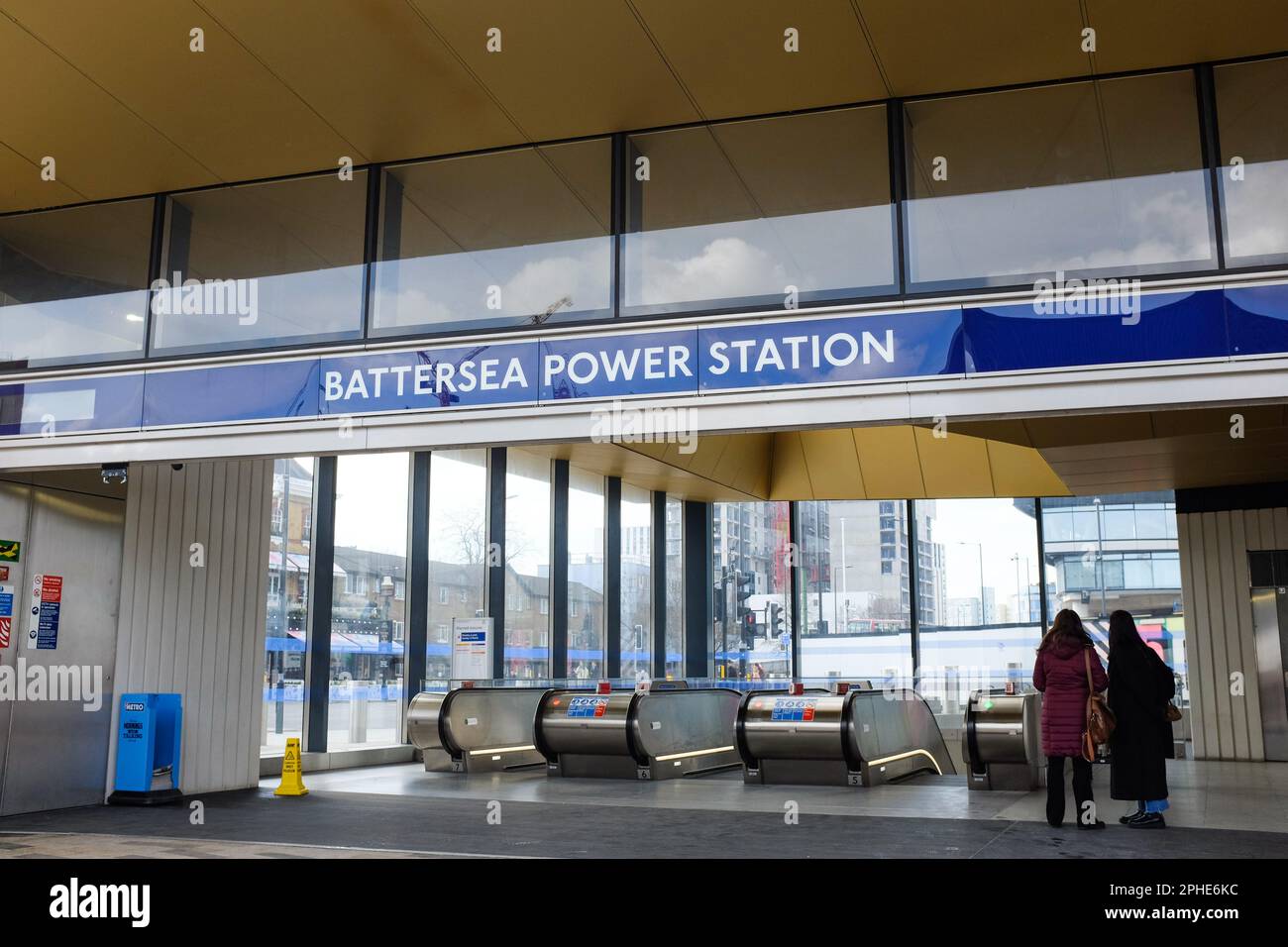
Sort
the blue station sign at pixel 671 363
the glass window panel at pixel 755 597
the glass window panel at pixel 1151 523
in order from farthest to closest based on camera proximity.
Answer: the glass window panel at pixel 755 597 → the glass window panel at pixel 1151 523 → the blue station sign at pixel 671 363

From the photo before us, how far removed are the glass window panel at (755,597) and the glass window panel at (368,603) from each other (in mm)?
7214

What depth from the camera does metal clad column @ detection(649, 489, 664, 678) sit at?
19891mm

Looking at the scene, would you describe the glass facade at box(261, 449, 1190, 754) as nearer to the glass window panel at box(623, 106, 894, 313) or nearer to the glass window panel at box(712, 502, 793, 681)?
the glass window panel at box(712, 502, 793, 681)

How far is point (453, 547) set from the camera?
16031 millimetres

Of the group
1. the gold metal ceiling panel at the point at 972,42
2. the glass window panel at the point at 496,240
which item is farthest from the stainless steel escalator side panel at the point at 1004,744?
the gold metal ceiling panel at the point at 972,42

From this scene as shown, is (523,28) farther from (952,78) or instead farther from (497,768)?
(497,768)

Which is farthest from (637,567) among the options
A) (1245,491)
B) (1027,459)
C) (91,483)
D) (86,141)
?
(86,141)

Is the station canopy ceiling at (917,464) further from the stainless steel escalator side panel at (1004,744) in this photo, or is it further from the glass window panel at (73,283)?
the glass window panel at (73,283)

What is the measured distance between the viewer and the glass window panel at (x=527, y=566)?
17.0m

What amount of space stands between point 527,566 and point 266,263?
9.06m

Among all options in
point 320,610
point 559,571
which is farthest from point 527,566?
point 320,610

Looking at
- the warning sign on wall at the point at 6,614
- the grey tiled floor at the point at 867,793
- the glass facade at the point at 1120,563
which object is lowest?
the grey tiled floor at the point at 867,793

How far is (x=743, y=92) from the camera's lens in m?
7.71

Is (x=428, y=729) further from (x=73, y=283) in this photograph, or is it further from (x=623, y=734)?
(x=73, y=283)
